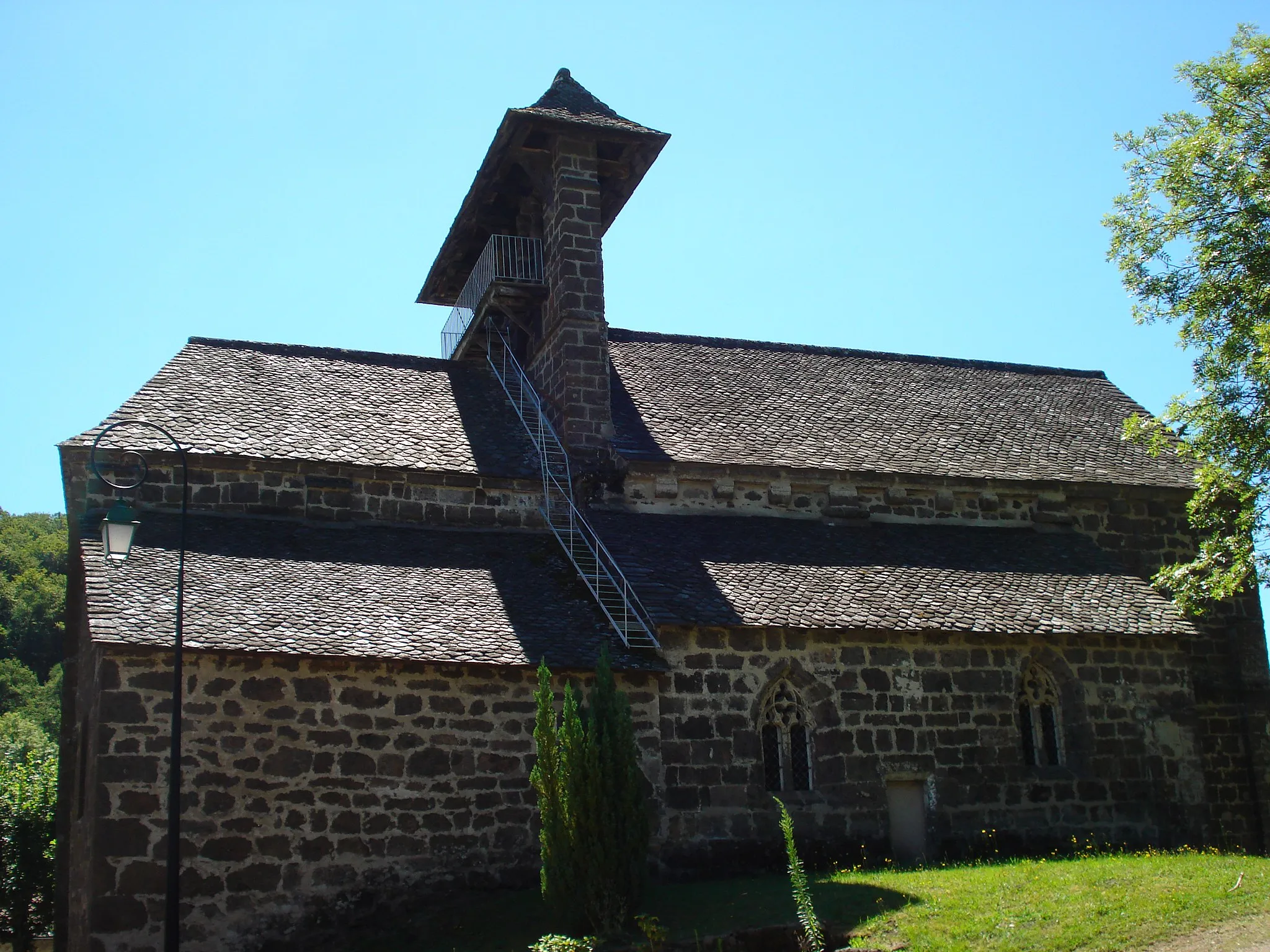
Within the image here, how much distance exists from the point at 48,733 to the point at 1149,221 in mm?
42370

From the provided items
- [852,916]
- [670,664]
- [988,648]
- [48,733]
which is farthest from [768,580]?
[48,733]

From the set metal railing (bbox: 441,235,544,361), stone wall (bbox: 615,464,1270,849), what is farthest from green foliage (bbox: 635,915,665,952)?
metal railing (bbox: 441,235,544,361)

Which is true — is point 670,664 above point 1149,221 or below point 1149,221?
below

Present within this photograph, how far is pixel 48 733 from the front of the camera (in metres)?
45.0

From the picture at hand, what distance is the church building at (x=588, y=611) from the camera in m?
13.8

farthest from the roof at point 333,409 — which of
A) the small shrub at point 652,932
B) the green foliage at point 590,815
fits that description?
the small shrub at point 652,932

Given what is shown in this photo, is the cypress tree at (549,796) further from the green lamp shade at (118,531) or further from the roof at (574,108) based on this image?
the roof at (574,108)

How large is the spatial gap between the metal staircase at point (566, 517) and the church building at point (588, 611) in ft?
0.28

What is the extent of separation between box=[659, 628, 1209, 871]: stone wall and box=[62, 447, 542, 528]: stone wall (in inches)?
164

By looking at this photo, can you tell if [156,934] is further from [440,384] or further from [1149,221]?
[1149,221]

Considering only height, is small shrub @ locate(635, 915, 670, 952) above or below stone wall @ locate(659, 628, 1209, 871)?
below

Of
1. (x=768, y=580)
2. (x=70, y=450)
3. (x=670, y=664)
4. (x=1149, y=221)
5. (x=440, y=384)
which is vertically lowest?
(x=670, y=664)

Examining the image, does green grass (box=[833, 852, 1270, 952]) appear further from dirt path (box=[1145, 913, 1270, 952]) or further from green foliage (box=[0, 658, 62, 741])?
green foliage (box=[0, 658, 62, 741])

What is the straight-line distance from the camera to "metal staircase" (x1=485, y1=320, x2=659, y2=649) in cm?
1606
